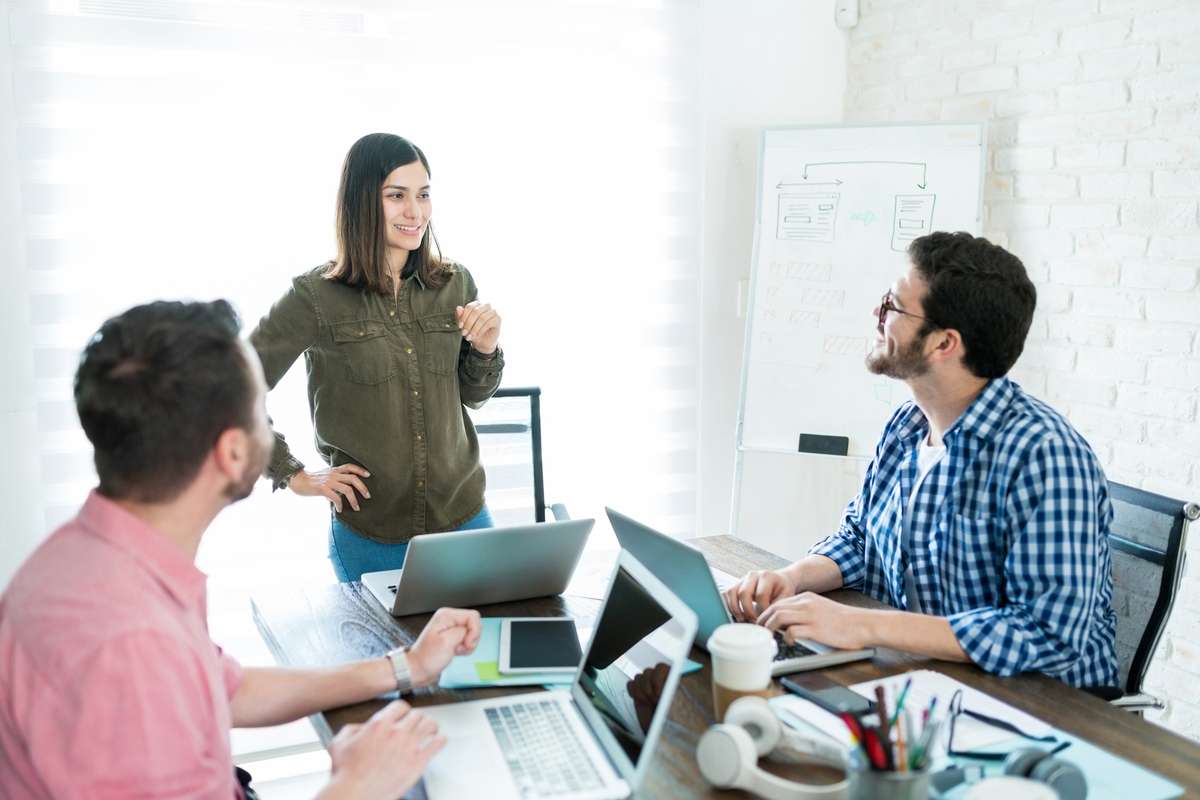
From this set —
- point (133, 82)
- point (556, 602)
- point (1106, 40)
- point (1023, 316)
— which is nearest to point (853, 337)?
point (1106, 40)

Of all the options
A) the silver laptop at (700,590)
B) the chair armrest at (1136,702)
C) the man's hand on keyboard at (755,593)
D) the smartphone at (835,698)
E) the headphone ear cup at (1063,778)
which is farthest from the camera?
the man's hand on keyboard at (755,593)

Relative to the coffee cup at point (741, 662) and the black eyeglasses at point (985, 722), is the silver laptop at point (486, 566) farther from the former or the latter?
the black eyeglasses at point (985, 722)

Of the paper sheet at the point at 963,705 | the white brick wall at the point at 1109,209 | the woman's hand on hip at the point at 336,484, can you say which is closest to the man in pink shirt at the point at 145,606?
the paper sheet at the point at 963,705

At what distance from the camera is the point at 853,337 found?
10.5 feet

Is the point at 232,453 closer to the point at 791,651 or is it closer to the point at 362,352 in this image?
the point at 791,651

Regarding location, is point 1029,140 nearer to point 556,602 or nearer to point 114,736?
point 556,602

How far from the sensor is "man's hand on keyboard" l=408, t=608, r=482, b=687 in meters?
1.42

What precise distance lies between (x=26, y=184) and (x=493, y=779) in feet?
7.26

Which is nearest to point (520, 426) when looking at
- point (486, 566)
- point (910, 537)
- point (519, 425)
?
point (519, 425)

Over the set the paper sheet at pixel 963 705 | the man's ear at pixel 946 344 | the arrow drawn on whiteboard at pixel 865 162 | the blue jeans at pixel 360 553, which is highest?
the arrow drawn on whiteboard at pixel 865 162

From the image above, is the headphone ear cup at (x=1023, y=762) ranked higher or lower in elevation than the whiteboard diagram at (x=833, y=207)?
lower

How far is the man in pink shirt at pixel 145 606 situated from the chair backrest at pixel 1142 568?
46.3 inches

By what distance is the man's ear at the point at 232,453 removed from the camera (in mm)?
1106

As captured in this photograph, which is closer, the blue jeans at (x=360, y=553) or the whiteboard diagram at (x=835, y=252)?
the blue jeans at (x=360, y=553)
